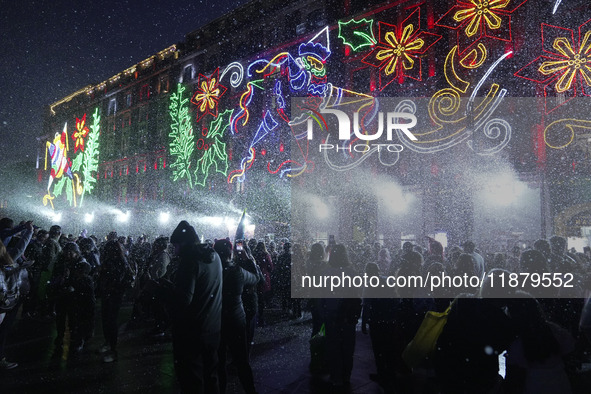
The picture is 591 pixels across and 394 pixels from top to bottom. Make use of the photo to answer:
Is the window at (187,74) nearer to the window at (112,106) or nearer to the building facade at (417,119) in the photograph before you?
the building facade at (417,119)

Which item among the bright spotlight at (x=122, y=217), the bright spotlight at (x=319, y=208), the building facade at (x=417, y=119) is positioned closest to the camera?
the building facade at (x=417, y=119)

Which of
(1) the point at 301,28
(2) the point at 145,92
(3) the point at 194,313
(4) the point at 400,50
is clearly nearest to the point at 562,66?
(4) the point at 400,50

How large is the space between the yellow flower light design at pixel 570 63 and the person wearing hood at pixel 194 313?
18056 mm

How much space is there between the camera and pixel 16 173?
235ft

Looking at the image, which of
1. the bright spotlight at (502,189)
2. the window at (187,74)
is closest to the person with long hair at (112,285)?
the bright spotlight at (502,189)

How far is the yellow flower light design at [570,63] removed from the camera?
51.5 ft

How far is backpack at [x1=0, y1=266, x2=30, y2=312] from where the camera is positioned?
15.5 ft

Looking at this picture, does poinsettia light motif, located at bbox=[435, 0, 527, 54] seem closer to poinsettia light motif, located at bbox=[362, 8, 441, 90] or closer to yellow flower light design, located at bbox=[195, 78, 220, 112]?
poinsettia light motif, located at bbox=[362, 8, 441, 90]

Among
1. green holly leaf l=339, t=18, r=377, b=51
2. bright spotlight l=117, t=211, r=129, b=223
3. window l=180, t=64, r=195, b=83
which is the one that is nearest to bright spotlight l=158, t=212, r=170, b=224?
bright spotlight l=117, t=211, r=129, b=223

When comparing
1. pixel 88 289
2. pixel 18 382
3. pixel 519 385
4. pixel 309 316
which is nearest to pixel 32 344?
pixel 88 289

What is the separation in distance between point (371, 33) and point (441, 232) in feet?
43.1

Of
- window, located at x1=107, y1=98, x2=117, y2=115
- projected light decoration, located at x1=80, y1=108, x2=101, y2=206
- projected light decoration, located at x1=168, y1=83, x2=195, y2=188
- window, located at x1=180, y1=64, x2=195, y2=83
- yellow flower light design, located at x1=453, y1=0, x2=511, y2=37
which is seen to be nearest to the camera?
yellow flower light design, located at x1=453, y1=0, x2=511, y2=37

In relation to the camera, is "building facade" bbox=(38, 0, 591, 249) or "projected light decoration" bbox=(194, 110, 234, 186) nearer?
"building facade" bbox=(38, 0, 591, 249)

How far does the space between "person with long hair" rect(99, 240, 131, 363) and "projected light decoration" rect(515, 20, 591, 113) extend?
59.2 feet
